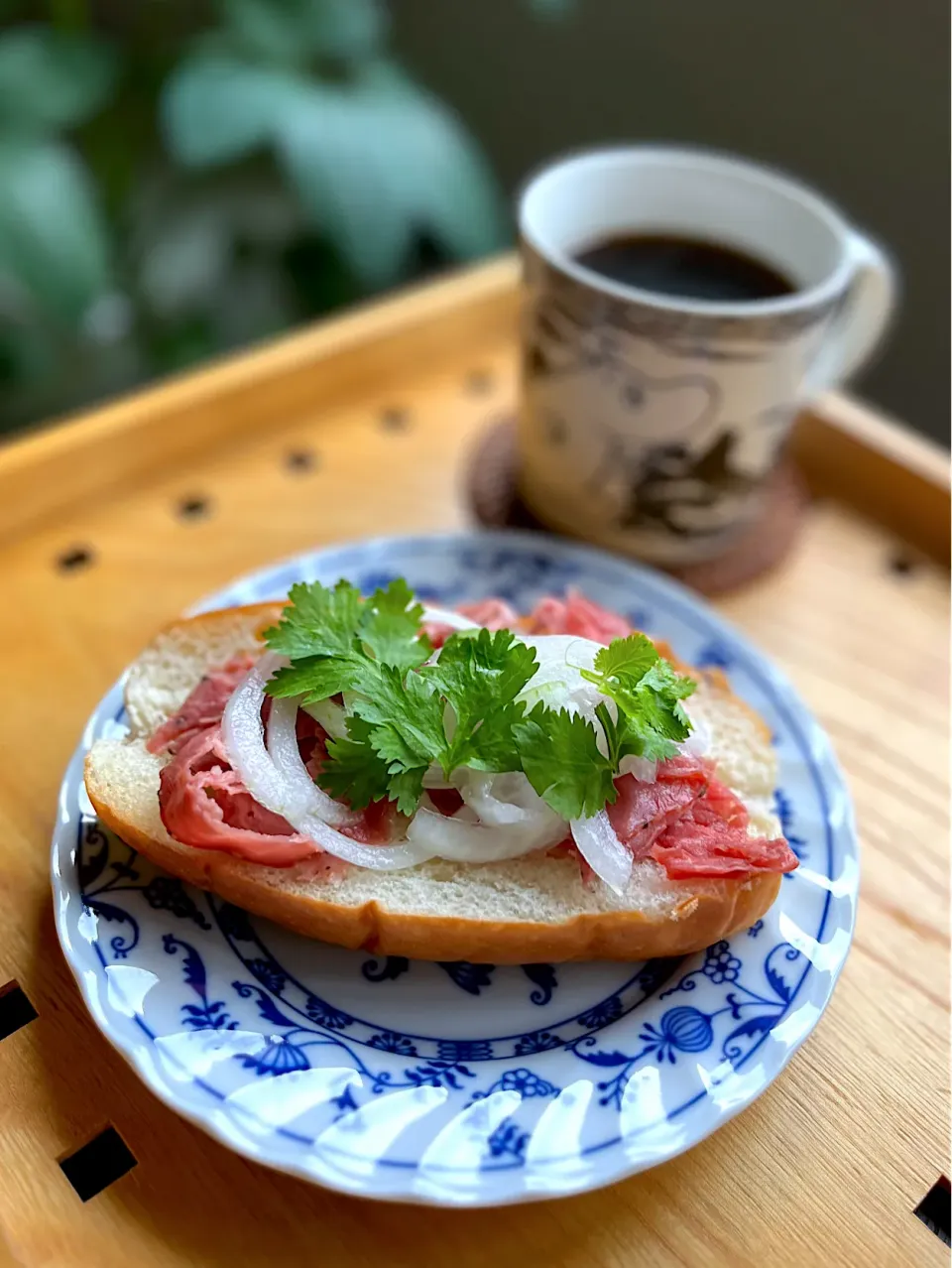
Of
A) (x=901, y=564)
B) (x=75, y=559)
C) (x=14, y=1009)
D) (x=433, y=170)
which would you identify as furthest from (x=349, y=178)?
(x=14, y=1009)

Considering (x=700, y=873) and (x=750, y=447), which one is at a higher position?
(x=750, y=447)

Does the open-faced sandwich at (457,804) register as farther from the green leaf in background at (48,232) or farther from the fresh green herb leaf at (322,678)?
the green leaf in background at (48,232)

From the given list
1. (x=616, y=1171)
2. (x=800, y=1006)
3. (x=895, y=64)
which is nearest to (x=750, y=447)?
(x=800, y=1006)

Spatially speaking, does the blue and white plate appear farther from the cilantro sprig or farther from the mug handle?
the mug handle

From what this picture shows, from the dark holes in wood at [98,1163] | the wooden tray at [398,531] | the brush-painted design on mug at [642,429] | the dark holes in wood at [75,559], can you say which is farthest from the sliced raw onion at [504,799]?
the dark holes in wood at [75,559]

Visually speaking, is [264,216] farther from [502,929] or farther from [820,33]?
[502,929]

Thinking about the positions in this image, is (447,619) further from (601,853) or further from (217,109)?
(217,109)
